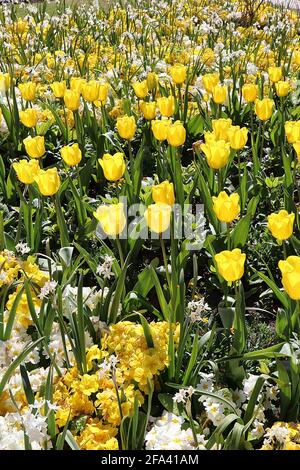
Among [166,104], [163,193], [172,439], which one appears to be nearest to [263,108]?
[166,104]

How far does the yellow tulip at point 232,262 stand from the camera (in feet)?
6.81

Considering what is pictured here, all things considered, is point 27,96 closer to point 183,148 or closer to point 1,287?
point 183,148

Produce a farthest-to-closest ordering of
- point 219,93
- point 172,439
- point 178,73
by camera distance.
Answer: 1. point 178,73
2. point 219,93
3. point 172,439

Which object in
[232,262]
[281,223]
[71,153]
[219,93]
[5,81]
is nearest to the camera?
[232,262]

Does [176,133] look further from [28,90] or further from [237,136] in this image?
[28,90]

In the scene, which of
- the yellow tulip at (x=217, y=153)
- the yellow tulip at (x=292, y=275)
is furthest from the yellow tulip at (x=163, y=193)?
the yellow tulip at (x=292, y=275)

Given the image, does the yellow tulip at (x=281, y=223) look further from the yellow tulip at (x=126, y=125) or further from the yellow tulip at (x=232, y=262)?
the yellow tulip at (x=126, y=125)

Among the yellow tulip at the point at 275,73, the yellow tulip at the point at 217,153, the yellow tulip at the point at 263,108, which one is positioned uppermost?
the yellow tulip at the point at 275,73

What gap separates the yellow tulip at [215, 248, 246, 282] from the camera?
2076mm

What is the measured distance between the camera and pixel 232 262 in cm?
208

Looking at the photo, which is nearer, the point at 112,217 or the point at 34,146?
the point at 112,217

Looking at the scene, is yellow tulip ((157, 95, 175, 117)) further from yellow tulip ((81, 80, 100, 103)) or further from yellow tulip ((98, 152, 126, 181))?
yellow tulip ((98, 152, 126, 181))

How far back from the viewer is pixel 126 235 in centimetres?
301
